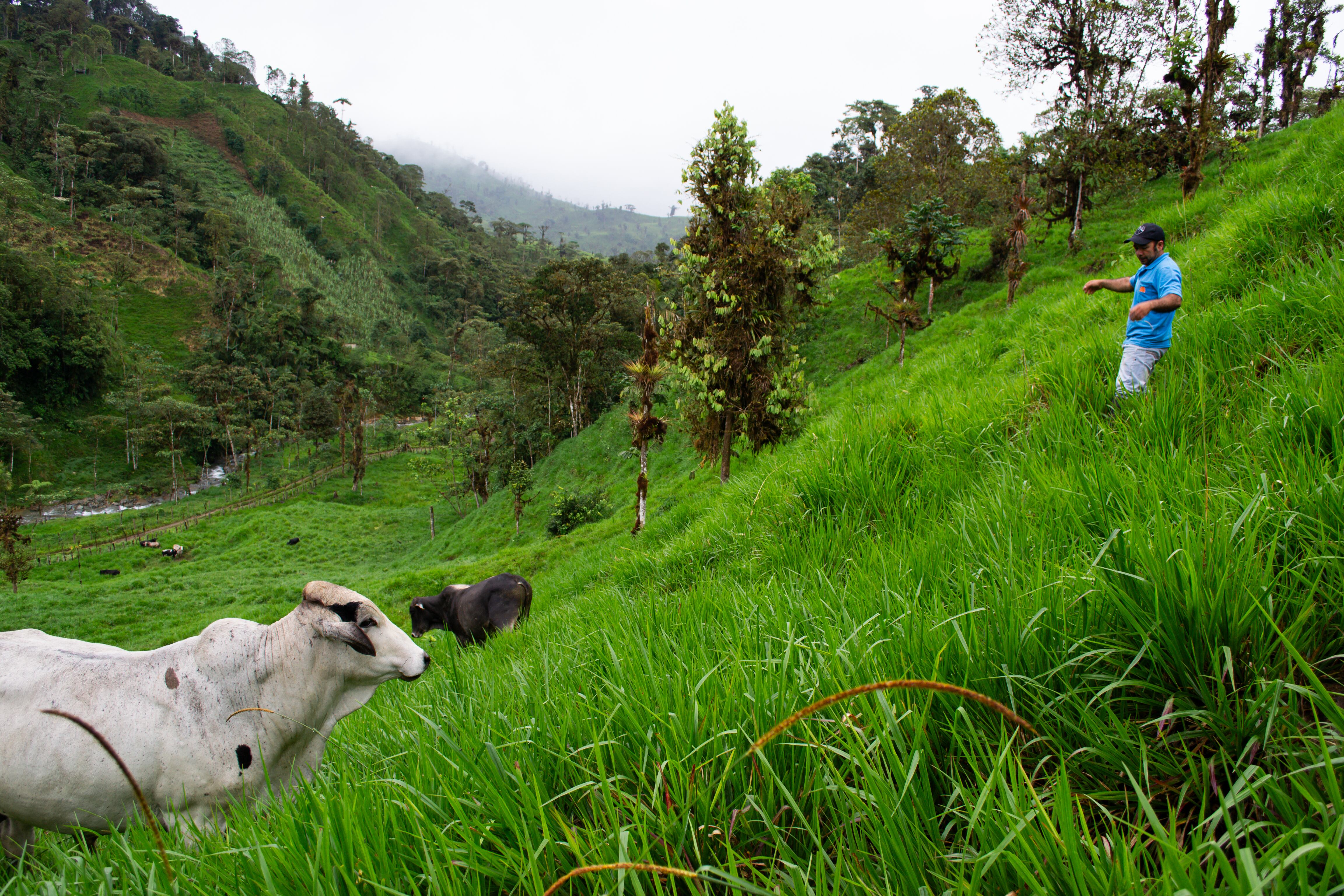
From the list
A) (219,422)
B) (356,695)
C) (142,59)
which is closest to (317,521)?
(219,422)

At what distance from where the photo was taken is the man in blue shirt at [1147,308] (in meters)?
→ 3.62

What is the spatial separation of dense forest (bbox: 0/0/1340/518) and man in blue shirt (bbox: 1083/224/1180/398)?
654 cm

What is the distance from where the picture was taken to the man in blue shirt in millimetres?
3623

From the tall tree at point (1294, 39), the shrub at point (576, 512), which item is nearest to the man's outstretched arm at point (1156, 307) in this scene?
the shrub at point (576, 512)

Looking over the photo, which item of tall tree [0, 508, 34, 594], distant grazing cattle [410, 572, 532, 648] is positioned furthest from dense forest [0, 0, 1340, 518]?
tall tree [0, 508, 34, 594]

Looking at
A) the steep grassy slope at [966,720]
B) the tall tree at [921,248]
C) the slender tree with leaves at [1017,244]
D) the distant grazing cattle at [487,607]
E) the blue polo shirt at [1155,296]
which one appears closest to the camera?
the steep grassy slope at [966,720]

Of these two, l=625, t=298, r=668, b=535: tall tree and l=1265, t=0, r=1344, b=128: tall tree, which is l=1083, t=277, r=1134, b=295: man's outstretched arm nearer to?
l=625, t=298, r=668, b=535: tall tree

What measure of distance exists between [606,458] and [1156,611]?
29.0 m

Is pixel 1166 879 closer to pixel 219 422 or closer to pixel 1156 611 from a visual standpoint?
pixel 1156 611

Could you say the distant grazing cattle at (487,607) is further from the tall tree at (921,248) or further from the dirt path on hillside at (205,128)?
the dirt path on hillside at (205,128)

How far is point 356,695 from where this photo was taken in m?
3.65

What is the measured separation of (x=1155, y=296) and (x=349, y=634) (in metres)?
6.25

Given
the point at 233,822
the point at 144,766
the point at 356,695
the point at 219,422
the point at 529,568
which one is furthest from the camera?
the point at 219,422

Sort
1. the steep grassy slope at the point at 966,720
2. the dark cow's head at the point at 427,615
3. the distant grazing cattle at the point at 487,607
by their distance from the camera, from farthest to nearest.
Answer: the dark cow's head at the point at 427,615 → the distant grazing cattle at the point at 487,607 → the steep grassy slope at the point at 966,720
